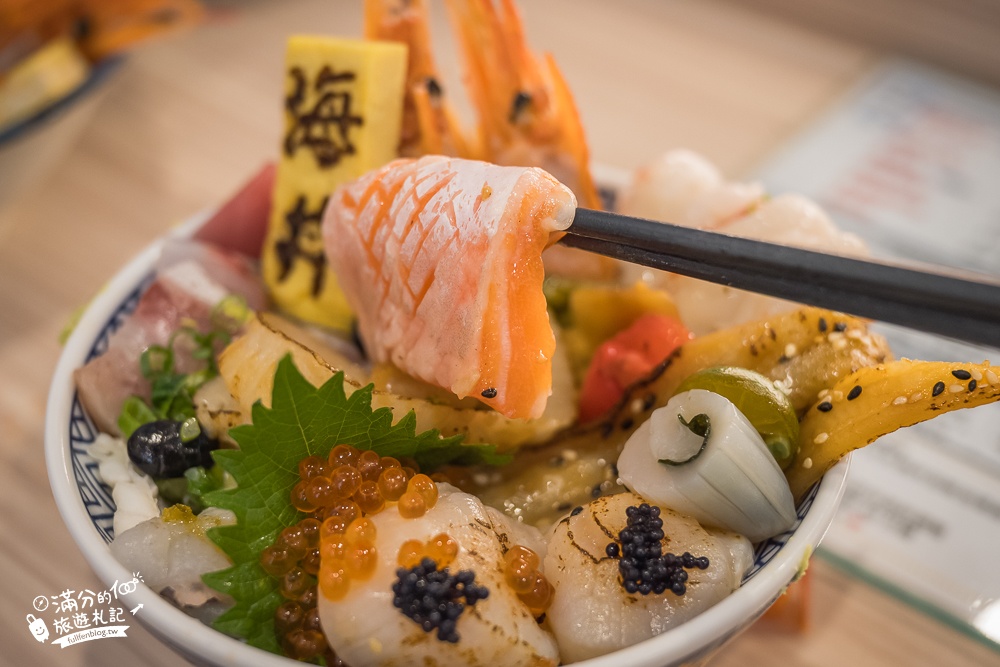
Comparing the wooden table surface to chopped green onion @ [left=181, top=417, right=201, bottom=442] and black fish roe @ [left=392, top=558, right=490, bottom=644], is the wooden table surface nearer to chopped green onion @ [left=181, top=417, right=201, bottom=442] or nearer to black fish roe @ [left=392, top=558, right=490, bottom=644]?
chopped green onion @ [left=181, top=417, right=201, bottom=442]

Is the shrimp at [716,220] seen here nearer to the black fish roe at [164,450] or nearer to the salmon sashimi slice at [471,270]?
the salmon sashimi slice at [471,270]

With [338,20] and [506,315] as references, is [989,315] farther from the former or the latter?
[338,20]

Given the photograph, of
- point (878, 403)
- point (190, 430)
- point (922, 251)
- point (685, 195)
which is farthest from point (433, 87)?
point (922, 251)

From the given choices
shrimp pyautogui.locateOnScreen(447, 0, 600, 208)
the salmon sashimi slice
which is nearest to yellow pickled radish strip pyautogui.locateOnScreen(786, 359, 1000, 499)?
the salmon sashimi slice

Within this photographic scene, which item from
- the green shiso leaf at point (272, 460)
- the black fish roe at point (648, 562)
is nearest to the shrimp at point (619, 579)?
the black fish roe at point (648, 562)

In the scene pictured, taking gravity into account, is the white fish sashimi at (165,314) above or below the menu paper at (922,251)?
above

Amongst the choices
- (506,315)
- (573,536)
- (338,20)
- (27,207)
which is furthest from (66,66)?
(573,536)

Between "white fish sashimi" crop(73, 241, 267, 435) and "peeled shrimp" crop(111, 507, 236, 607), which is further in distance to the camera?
"white fish sashimi" crop(73, 241, 267, 435)
